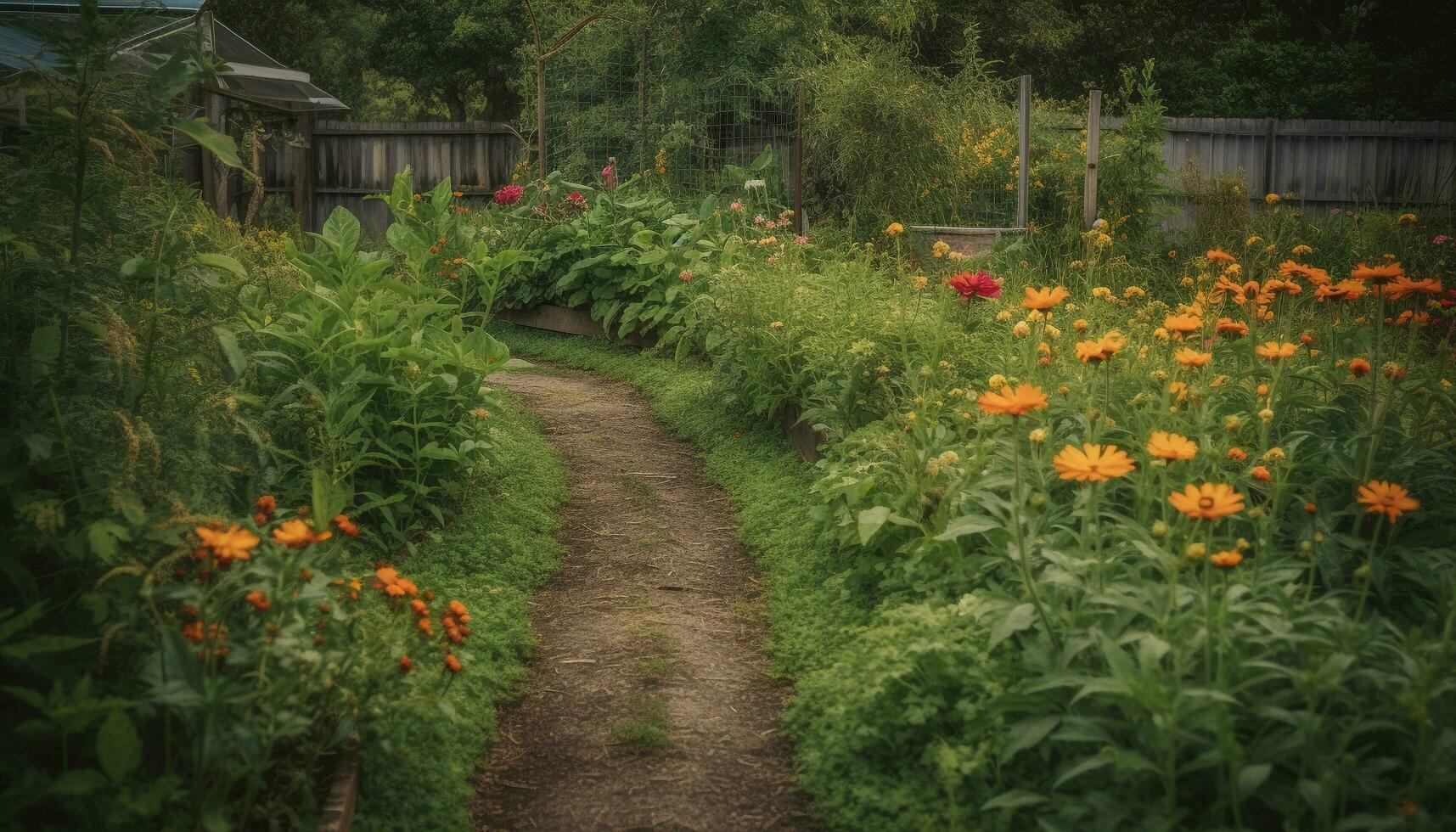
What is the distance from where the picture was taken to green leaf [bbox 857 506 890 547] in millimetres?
3539

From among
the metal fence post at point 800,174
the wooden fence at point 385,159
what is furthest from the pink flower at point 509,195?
the wooden fence at point 385,159

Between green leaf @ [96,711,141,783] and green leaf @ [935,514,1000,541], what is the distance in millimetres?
1974

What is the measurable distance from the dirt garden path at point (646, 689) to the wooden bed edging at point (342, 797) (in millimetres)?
379

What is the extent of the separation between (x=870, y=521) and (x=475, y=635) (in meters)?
1.31

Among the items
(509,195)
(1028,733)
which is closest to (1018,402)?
(1028,733)

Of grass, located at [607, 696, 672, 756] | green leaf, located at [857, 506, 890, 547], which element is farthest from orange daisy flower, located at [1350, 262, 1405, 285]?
grass, located at [607, 696, 672, 756]

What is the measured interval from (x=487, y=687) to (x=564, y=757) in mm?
406

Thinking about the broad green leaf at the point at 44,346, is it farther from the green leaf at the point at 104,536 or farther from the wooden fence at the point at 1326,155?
the wooden fence at the point at 1326,155

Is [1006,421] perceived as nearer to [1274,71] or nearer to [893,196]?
[893,196]

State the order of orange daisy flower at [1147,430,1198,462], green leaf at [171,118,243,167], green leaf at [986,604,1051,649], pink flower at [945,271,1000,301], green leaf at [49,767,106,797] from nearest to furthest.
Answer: green leaf at [49,767,106,797] < orange daisy flower at [1147,430,1198,462] < green leaf at [171,118,243,167] < green leaf at [986,604,1051,649] < pink flower at [945,271,1000,301]

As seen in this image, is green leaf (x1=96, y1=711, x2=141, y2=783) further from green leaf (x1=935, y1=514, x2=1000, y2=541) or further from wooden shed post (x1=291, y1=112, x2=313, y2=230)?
wooden shed post (x1=291, y1=112, x2=313, y2=230)

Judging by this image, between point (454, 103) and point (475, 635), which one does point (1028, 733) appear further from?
point (454, 103)

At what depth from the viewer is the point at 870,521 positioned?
3.56m

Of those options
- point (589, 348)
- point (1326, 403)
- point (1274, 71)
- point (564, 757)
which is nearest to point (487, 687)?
point (564, 757)
